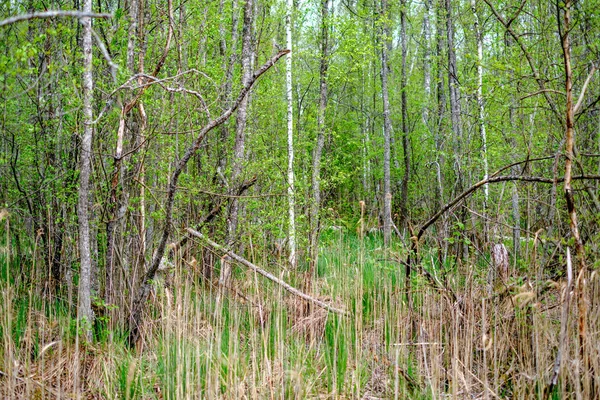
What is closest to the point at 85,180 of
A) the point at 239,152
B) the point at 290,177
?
the point at 239,152

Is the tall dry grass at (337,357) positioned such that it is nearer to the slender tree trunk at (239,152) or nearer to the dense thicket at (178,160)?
the dense thicket at (178,160)

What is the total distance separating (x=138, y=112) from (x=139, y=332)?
79.3 inches

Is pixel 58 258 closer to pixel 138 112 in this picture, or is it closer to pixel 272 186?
pixel 138 112

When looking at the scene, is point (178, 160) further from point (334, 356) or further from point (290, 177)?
point (290, 177)

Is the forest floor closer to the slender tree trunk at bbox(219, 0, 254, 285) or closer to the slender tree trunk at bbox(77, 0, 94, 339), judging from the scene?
the slender tree trunk at bbox(77, 0, 94, 339)

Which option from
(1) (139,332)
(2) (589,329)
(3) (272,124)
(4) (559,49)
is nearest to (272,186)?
(3) (272,124)

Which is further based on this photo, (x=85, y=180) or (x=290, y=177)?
(x=290, y=177)

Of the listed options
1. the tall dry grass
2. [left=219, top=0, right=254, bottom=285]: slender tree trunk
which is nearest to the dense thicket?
[left=219, top=0, right=254, bottom=285]: slender tree trunk

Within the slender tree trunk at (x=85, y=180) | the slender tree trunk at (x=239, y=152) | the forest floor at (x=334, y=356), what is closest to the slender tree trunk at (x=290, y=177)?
the slender tree trunk at (x=239, y=152)

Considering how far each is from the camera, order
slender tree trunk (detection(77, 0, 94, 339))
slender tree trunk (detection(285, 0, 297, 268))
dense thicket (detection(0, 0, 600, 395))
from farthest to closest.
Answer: slender tree trunk (detection(285, 0, 297, 268))
slender tree trunk (detection(77, 0, 94, 339))
dense thicket (detection(0, 0, 600, 395))

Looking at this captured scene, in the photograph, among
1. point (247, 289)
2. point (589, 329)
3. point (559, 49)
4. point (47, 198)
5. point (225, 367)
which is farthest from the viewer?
point (247, 289)

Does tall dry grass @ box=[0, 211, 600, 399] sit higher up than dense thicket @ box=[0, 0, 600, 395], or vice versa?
dense thicket @ box=[0, 0, 600, 395]

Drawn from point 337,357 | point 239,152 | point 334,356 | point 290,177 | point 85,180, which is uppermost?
point 239,152

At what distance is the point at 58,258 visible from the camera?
5.76 m
